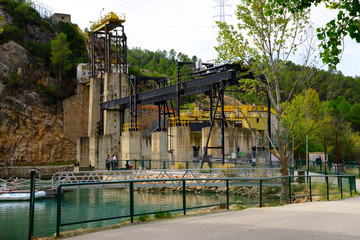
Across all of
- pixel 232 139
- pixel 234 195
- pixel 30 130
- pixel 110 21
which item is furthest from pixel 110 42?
pixel 234 195

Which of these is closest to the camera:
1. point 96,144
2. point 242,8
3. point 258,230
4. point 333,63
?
point 258,230

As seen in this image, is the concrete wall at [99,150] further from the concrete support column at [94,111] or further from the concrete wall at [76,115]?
the concrete wall at [76,115]

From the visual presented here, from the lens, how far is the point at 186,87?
126 ft

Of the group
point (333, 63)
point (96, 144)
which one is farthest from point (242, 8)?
point (96, 144)

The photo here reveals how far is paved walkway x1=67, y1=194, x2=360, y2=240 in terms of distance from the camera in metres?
9.52

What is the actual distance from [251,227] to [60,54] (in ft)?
206

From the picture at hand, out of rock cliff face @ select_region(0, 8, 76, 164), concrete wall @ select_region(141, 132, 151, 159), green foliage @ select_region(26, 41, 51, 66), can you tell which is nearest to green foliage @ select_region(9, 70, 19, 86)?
rock cliff face @ select_region(0, 8, 76, 164)

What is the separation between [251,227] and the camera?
1060cm

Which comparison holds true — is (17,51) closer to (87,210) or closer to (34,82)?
(34,82)

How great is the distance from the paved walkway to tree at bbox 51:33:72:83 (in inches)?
2371

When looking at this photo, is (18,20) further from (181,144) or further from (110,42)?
(181,144)

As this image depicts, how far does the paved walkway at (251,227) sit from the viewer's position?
952cm

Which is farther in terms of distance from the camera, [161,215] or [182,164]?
[182,164]

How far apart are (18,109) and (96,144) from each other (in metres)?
16.9
